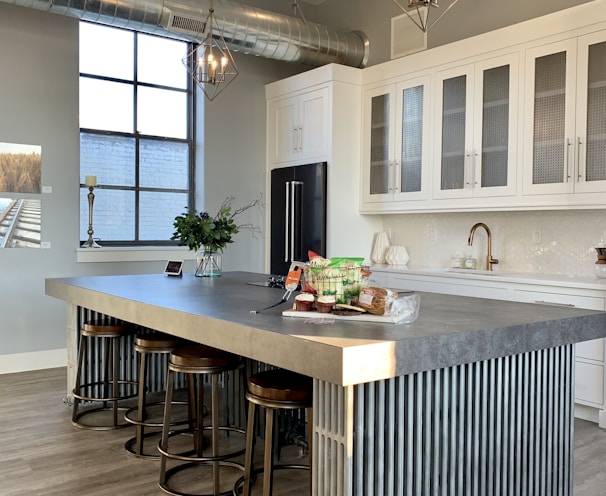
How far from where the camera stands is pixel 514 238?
4.81 metres

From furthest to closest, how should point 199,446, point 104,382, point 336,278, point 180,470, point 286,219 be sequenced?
point 286,219 → point 104,382 → point 199,446 → point 180,470 → point 336,278

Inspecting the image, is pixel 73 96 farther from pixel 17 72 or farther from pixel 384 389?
pixel 384 389

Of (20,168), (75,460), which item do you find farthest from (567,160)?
(20,168)

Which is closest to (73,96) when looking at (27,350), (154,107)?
(154,107)

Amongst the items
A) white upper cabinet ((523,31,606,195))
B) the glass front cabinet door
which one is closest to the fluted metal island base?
white upper cabinet ((523,31,606,195))

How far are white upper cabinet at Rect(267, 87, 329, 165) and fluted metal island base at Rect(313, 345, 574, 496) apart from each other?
3.60 meters

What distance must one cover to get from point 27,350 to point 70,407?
144 centimetres

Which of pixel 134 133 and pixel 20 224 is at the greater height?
pixel 134 133

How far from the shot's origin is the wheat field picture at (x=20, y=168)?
5.07 metres

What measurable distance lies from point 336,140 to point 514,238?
177 cm

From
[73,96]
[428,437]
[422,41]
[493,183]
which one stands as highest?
[422,41]

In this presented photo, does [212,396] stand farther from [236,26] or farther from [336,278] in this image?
[236,26]

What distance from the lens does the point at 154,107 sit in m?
6.03

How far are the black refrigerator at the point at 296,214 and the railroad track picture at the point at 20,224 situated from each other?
220 cm
